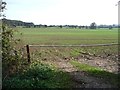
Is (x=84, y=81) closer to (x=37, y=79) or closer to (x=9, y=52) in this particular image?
(x=37, y=79)

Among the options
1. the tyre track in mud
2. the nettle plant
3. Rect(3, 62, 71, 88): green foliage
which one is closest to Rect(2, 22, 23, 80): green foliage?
the nettle plant

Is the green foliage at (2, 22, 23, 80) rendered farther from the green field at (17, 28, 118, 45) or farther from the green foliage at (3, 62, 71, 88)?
the green field at (17, 28, 118, 45)

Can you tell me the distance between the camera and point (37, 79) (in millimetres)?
11719

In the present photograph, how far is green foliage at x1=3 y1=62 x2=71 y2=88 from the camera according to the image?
444 inches

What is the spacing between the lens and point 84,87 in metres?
11.8

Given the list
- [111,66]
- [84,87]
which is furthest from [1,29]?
[111,66]

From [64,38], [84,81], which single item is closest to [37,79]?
[84,81]

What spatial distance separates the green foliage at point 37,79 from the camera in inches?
444

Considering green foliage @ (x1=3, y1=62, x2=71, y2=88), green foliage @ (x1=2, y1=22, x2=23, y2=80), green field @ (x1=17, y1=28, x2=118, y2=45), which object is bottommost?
green field @ (x1=17, y1=28, x2=118, y2=45)

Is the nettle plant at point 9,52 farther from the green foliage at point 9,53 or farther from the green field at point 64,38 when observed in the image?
the green field at point 64,38

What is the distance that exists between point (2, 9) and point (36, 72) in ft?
8.76

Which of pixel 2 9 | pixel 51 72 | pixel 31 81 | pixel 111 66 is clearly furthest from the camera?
pixel 111 66

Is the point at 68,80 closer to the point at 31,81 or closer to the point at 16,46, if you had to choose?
the point at 31,81

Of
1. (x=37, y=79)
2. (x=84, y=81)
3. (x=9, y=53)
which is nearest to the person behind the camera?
(x=37, y=79)
